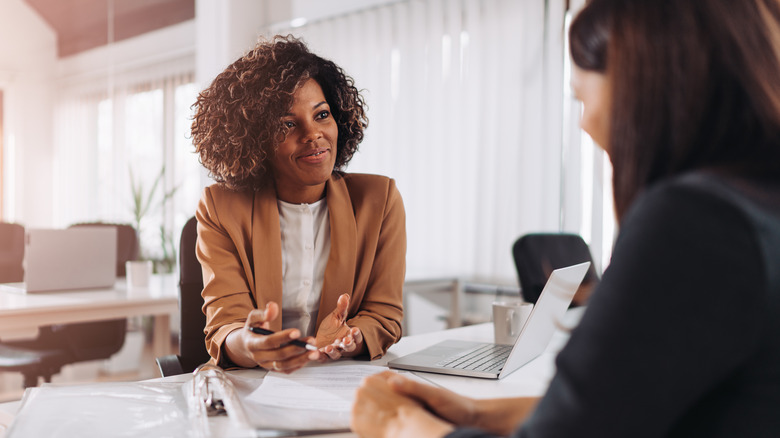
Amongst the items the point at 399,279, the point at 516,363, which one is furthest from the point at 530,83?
the point at 516,363

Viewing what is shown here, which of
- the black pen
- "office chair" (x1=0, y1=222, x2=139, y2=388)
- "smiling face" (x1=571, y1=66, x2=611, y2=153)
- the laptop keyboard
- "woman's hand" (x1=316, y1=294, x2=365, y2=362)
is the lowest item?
"office chair" (x1=0, y1=222, x2=139, y2=388)

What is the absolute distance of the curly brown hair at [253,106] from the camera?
143 centimetres

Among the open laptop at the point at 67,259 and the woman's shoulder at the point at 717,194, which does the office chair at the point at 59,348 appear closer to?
the open laptop at the point at 67,259

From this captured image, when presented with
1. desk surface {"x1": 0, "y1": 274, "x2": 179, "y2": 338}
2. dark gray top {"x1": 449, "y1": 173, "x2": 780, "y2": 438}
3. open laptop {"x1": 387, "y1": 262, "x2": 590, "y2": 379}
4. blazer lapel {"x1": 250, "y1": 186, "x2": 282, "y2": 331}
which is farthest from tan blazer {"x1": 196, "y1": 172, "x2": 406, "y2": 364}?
desk surface {"x1": 0, "y1": 274, "x2": 179, "y2": 338}

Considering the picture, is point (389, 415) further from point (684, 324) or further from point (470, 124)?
point (470, 124)

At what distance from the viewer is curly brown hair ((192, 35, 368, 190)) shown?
1429 mm

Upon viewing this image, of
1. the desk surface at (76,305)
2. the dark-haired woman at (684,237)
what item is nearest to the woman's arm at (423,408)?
the dark-haired woman at (684,237)

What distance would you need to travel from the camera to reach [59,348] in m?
2.65

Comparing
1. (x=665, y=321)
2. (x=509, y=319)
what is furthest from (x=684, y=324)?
(x=509, y=319)

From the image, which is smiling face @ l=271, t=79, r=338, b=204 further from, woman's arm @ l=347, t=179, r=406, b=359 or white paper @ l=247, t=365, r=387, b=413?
white paper @ l=247, t=365, r=387, b=413

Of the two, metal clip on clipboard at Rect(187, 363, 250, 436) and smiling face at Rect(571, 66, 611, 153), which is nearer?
smiling face at Rect(571, 66, 611, 153)

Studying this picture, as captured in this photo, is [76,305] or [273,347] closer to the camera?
[273,347]

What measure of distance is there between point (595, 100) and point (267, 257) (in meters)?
0.89

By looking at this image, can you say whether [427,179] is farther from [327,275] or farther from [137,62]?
[137,62]
